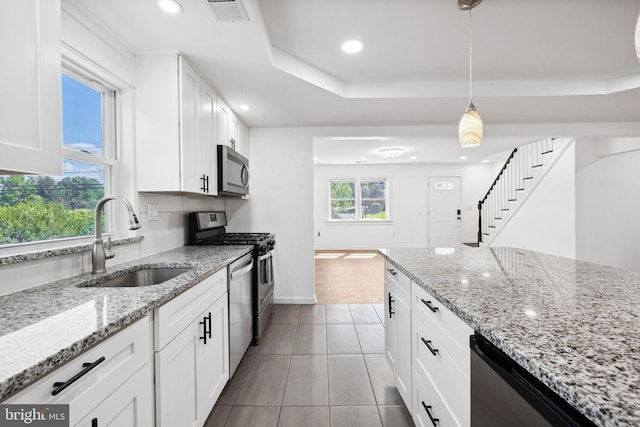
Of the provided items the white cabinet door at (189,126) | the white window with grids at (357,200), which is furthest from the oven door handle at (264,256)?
the white window with grids at (357,200)

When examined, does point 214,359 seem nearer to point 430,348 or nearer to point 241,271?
point 241,271

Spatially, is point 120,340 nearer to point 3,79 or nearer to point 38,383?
point 38,383

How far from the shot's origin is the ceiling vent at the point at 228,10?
1502mm

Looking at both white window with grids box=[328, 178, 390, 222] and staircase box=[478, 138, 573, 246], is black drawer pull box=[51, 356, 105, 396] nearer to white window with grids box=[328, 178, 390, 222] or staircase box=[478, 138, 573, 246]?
staircase box=[478, 138, 573, 246]

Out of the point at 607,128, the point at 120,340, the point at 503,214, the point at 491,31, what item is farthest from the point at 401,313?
the point at 503,214

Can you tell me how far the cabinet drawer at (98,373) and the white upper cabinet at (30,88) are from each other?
605 mm

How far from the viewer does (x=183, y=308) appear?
1.33 meters

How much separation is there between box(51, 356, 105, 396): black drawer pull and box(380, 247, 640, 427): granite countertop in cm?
107

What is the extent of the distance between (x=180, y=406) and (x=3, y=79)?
1.37 metres

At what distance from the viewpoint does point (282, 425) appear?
1.66 meters

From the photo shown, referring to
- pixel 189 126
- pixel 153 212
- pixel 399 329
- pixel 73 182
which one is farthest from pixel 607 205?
pixel 73 182

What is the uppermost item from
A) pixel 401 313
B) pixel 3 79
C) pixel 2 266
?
pixel 3 79

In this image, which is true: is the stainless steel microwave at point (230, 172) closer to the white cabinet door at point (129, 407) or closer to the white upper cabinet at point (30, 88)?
the white upper cabinet at point (30, 88)

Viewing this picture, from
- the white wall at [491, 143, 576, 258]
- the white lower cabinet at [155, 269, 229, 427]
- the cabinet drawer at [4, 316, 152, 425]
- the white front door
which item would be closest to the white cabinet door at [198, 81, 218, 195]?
the white lower cabinet at [155, 269, 229, 427]
